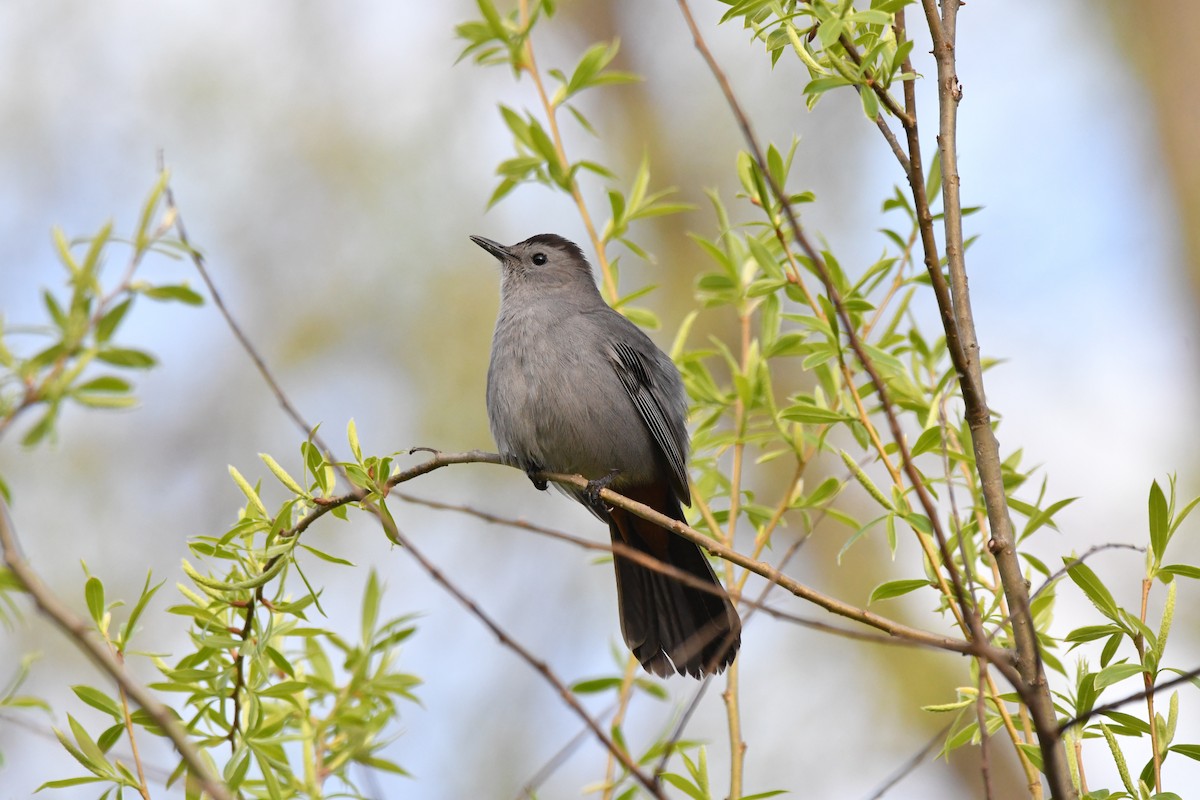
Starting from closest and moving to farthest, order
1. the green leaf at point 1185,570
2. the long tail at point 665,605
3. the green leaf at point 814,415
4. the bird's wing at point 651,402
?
the green leaf at point 1185,570, the green leaf at point 814,415, the long tail at point 665,605, the bird's wing at point 651,402

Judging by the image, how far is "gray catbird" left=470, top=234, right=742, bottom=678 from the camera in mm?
4547

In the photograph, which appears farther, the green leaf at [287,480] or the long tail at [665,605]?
the long tail at [665,605]

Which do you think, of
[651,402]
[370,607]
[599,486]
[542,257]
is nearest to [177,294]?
[370,607]

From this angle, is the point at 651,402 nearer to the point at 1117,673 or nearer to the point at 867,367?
the point at 1117,673

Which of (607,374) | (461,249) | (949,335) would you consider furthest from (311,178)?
(949,335)

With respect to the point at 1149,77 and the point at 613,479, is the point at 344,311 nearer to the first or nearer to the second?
the point at 613,479

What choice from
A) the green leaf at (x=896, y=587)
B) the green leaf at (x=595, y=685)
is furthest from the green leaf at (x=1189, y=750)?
the green leaf at (x=595, y=685)

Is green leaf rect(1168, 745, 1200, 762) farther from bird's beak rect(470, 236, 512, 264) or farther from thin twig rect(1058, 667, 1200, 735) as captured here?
bird's beak rect(470, 236, 512, 264)

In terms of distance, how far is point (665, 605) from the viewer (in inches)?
178

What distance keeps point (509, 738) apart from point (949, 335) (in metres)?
6.56

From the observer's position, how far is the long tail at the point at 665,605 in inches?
167

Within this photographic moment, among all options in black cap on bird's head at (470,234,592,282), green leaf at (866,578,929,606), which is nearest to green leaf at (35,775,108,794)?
green leaf at (866,578,929,606)

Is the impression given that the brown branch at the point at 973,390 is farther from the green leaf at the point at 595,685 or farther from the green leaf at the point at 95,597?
the green leaf at the point at 95,597

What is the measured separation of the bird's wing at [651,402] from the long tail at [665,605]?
23 cm
